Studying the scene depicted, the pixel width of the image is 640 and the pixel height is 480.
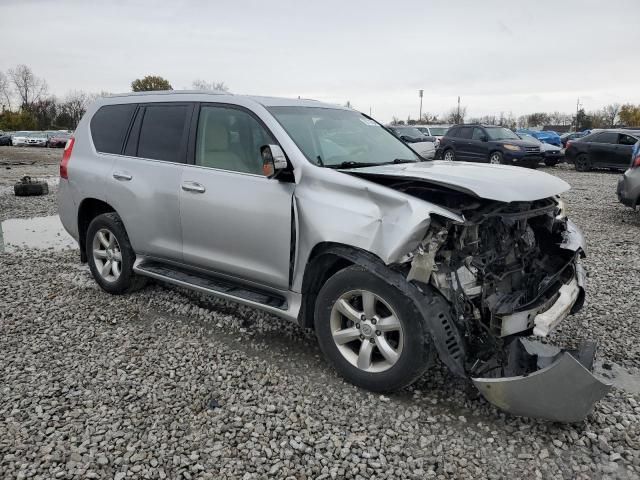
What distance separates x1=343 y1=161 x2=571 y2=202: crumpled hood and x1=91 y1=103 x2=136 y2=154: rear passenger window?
2.48 meters

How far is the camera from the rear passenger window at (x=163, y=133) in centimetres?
423

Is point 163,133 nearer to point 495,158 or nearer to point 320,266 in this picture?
point 320,266

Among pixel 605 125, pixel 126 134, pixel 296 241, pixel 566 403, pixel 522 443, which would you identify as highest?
pixel 605 125

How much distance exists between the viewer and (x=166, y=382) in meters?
3.38

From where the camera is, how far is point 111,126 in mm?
4879

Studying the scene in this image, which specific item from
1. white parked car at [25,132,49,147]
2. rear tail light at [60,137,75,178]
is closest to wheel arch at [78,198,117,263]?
rear tail light at [60,137,75,178]

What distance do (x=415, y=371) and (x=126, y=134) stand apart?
11.1ft

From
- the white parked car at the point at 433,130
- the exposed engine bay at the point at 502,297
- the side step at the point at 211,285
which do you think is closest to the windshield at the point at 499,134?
the white parked car at the point at 433,130

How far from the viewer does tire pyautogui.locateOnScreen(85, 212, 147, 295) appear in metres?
4.69

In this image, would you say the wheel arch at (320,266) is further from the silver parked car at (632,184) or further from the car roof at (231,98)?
the silver parked car at (632,184)

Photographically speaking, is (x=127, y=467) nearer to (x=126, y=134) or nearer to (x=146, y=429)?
(x=146, y=429)

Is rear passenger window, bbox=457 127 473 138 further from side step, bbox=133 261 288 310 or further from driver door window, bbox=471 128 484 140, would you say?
side step, bbox=133 261 288 310

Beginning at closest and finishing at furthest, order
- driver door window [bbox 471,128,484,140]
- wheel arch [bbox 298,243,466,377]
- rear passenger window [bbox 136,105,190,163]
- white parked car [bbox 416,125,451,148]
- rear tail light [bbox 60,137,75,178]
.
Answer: wheel arch [bbox 298,243,466,377]
rear passenger window [bbox 136,105,190,163]
rear tail light [bbox 60,137,75,178]
driver door window [bbox 471,128,484,140]
white parked car [bbox 416,125,451,148]

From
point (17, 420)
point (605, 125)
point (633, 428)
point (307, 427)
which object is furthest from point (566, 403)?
point (605, 125)
